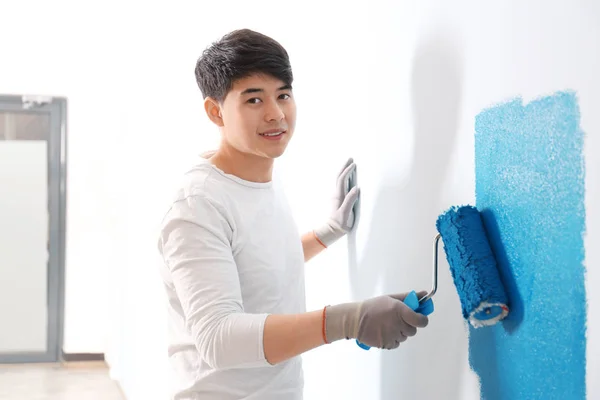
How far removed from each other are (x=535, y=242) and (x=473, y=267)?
9cm

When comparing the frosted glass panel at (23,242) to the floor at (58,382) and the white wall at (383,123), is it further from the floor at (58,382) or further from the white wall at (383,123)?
the white wall at (383,123)

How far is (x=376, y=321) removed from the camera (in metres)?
0.99

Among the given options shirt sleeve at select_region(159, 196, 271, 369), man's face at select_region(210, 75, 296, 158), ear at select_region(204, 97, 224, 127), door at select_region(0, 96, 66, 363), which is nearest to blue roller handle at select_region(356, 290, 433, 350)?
shirt sleeve at select_region(159, 196, 271, 369)

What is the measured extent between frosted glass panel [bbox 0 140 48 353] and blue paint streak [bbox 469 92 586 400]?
196 inches

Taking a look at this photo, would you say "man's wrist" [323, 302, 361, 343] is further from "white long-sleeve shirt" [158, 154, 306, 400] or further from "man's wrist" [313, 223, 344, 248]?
"man's wrist" [313, 223, 344, 248]

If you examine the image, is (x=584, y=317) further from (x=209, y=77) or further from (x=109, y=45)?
(x=109, y=45)

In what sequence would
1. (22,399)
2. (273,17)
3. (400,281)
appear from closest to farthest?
(400,281)
(273,17)
(22,399)

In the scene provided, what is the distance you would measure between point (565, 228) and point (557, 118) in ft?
0.40

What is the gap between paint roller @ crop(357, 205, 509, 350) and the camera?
34.1 inches

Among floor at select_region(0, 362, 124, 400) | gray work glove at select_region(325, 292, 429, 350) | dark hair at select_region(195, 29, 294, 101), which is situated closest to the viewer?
gray work glove at select_region(325, 292, 429, 350)

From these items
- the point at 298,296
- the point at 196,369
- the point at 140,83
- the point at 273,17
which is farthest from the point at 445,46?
the point at 140,83

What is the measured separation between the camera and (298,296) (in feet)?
4.39

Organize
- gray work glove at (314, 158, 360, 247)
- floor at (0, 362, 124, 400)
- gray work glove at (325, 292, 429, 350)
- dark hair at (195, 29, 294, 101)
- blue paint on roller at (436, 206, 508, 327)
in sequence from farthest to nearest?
floor at (0, 362, 124, 400) → gray work glove at (314, 158, 360, 247) → dark hair at (195, 29, 294, 101) → gray work glove at (325, 292, 429, 350) → blue paint on roller at (436, 206, 508, 327)

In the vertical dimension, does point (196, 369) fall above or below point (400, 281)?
below
